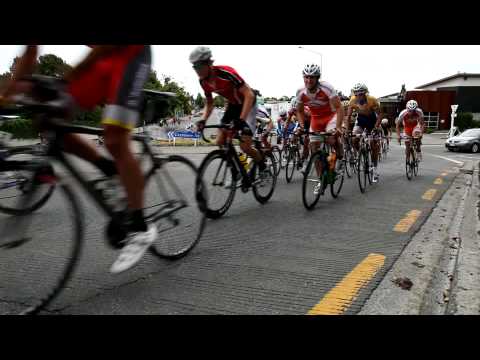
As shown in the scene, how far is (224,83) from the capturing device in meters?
4.97

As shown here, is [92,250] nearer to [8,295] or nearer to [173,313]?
[8,295]

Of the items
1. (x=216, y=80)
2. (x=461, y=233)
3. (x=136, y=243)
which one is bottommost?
(x=461, y=233)

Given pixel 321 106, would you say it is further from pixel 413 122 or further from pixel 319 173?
pixel 413 122

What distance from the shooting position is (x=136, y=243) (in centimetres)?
255

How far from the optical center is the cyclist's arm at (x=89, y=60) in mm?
2418

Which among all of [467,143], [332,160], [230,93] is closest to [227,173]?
[230,93]

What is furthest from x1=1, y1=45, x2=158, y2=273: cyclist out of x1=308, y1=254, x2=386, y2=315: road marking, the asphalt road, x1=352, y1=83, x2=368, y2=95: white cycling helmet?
x1=352, y1=83, x2=368, y2=95: white cycling helmet

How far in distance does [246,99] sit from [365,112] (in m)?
4.64

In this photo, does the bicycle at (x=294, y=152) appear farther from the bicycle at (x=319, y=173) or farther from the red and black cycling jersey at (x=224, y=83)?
the red and black cycling jersey at (x=224, y=83)

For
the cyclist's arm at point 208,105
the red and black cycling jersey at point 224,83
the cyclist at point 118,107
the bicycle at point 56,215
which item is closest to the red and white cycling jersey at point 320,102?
the red and black cycling jersey at point 224,83

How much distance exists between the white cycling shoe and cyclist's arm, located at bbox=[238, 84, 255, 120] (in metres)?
2.49

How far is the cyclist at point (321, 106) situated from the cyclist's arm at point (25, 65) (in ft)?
13.8

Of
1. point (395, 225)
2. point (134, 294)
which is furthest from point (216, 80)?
point (134, 294)
